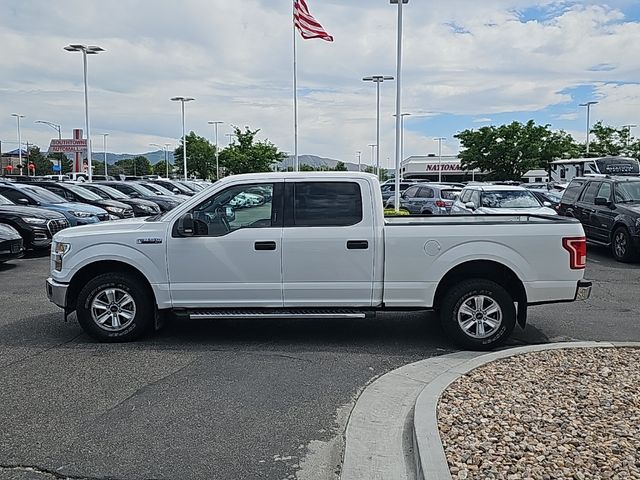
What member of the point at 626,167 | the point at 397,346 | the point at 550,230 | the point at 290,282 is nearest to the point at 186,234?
the point at 290,282

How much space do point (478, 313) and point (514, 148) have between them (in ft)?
194

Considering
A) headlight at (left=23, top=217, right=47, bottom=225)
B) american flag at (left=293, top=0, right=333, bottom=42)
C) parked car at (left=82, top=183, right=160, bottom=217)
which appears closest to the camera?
headlight at (left=23, top=217, right=47, bottom=225)

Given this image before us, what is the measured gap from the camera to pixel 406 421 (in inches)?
198

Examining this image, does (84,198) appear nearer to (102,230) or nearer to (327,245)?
(102,230)

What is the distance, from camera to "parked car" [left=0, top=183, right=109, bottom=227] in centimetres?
1672

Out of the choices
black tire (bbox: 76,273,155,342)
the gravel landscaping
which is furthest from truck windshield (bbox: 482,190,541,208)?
black tire (bbox: 76,273,155,342)

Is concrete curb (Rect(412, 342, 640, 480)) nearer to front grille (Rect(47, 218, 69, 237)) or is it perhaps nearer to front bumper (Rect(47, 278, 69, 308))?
front bumper (Rect(47, 278, 69, 308))

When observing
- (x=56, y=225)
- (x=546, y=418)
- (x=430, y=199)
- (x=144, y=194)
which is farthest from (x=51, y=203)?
(x=546, y=418)

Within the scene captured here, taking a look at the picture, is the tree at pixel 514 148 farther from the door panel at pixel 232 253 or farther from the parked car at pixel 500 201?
the door panel at pixel 232 253

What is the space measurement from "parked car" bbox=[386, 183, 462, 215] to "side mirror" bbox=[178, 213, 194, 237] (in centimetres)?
1515

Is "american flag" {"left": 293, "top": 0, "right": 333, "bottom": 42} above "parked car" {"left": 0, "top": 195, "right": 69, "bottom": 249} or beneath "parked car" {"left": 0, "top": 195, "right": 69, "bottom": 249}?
above

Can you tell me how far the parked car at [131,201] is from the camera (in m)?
23.0

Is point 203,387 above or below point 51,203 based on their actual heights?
below

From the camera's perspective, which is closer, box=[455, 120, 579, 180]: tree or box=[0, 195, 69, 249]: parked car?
box=[0, 195, 69, 249]: parked car
